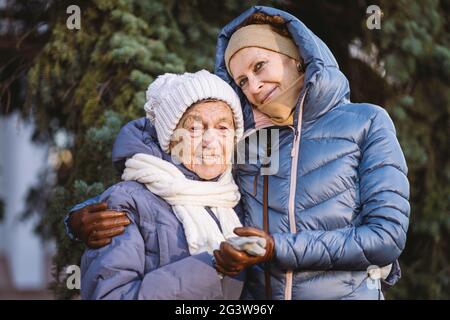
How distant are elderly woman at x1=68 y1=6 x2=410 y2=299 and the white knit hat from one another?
0.47 ft

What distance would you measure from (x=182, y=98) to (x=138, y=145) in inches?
9.4

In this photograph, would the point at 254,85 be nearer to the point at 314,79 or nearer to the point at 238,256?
the point at 314,79

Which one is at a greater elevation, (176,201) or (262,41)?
(262,41)

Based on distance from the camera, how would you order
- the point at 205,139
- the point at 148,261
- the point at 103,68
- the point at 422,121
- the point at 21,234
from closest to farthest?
1. the point at 148,261
2. the point at 205,139
3. the point at 103,68
4. the point at 422,121
5. the point at 21,234

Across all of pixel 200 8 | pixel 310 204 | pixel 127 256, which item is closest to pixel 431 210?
pixel 200 8

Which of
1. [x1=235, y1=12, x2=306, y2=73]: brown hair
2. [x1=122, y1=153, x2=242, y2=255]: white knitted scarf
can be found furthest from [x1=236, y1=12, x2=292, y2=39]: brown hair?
[x1=122, y1=153, x2=242, y2=255]: white knitted scarf

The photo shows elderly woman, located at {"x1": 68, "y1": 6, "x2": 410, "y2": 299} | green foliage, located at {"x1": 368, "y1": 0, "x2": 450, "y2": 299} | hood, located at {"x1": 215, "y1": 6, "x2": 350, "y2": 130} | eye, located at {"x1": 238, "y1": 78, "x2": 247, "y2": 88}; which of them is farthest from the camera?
green foliage, located at {"x1": 368, "y1": 0, "x2": 450, "y2": 299}

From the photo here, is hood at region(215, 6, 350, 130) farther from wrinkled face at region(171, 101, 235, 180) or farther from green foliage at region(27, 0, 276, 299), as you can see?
green foliage at region(27, 0, 276, 299)

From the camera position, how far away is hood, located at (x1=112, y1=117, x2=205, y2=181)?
2.67m

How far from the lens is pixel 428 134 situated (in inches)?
178

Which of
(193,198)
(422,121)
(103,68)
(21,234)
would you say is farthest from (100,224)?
(21,234)

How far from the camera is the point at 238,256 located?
2.32 m

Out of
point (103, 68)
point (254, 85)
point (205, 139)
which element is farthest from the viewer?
point (103, 68)
